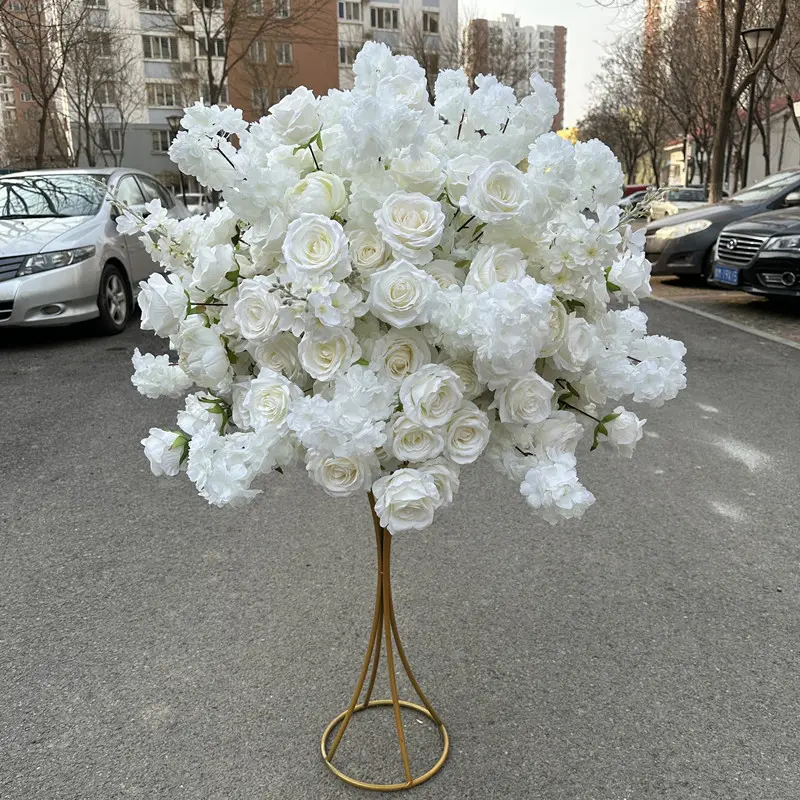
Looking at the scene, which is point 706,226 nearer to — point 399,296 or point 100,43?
point 399,296

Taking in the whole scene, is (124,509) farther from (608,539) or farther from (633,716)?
(633,716)

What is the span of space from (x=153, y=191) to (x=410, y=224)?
31.8 ft

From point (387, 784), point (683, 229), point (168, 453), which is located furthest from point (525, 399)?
point (683, 229)

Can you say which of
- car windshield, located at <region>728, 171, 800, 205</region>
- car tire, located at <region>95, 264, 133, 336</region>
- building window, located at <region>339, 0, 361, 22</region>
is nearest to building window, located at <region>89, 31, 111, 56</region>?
car tire, located at <region>95, 264, 133, 336</region>

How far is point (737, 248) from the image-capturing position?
9945mm

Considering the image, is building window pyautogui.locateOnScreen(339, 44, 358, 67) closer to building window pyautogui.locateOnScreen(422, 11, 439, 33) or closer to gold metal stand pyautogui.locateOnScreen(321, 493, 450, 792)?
building window pyautogui.locateOnScreen(422, 11, 439, 33)

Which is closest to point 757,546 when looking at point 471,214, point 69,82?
point 471,214

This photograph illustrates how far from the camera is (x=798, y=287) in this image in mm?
9141

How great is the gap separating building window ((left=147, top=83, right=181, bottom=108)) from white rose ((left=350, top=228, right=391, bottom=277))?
56.0 metres

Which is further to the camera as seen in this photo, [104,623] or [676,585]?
[676,585]

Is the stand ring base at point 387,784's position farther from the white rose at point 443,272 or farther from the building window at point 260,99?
the building window at point 260,99

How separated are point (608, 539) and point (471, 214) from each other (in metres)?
2.51

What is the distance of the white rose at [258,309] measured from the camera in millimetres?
1755

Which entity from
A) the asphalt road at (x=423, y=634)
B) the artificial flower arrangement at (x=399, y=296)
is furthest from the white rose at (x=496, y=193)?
the asphalt road at (x=423, y=634)
